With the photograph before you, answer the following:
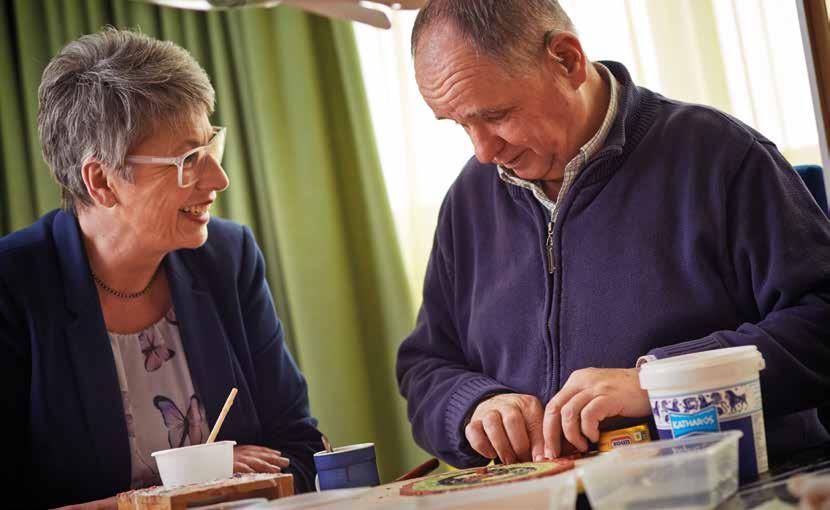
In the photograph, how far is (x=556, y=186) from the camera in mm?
1733

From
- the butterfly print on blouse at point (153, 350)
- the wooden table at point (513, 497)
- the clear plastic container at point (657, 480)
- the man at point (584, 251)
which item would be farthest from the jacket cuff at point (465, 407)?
the butterfly print on blouse at point (153, 350)

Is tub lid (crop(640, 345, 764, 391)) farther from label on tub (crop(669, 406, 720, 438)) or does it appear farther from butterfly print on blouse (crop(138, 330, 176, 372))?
butterfly print on blouse (crop(138, 330, 176, 372))

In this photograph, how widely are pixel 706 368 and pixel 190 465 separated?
812 millimetres

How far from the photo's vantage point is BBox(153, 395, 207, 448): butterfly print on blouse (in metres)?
1.99

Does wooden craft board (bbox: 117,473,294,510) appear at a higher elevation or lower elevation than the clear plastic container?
lower

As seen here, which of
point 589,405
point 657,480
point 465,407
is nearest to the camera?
point 657,480

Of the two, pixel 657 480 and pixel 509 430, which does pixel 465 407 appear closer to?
pixel 509 430

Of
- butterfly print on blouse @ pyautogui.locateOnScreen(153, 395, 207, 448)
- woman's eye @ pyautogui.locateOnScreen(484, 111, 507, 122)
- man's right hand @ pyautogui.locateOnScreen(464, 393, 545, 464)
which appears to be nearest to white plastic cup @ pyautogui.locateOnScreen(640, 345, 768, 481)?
man's right hand @ pyautogui.locateOnScreen(464, 393, 545, 464)

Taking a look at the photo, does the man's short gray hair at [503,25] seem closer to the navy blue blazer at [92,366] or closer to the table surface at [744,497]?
the table surface at [744,497]

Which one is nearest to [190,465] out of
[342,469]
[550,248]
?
[342,469]

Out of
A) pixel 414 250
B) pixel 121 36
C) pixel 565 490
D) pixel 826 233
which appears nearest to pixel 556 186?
pixel 826 233

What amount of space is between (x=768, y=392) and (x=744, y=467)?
0.27 m

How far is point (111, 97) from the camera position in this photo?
2.01 metres

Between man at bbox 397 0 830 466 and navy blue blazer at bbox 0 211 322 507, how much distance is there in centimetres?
42
